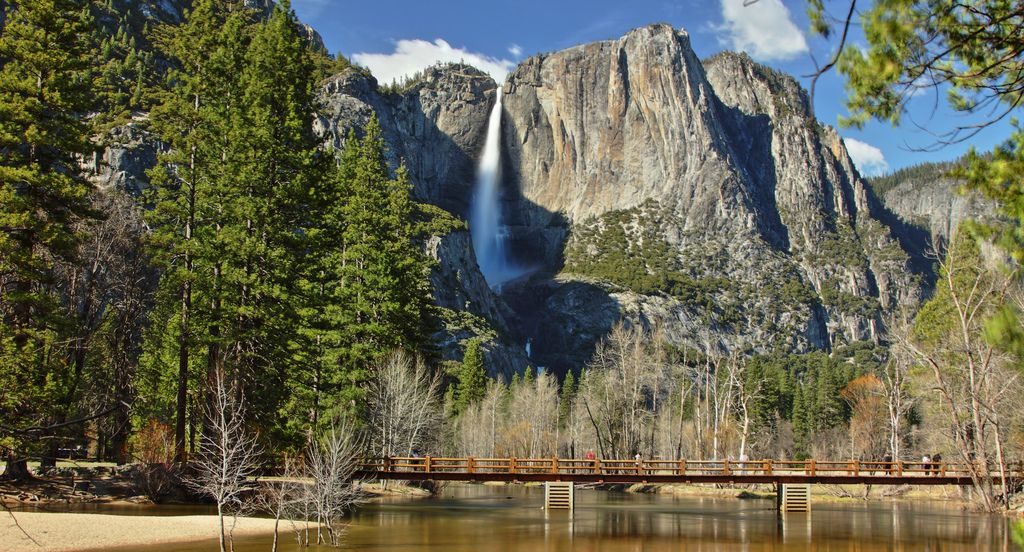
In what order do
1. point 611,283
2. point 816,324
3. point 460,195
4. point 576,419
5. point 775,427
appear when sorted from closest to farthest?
1. point 576,419
2. point 775,427
3. point 611,283
4. point 816,324
5. point 460,195

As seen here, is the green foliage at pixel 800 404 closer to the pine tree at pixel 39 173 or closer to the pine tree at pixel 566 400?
the pine tree at pixel 566 400

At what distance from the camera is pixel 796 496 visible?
38.0 meters

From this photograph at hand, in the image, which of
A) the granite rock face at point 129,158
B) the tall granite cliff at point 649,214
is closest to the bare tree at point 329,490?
the granite rock face at point 129,158

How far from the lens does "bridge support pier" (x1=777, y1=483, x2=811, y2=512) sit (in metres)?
37.2

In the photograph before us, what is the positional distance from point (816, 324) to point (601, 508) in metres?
142

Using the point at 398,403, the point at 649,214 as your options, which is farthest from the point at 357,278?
the point at 649,214

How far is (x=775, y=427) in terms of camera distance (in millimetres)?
92375

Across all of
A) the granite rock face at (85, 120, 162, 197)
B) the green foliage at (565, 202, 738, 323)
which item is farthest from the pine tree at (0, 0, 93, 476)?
the green foliage at (565, 202, 738, 323)

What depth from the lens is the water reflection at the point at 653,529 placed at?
25.1m

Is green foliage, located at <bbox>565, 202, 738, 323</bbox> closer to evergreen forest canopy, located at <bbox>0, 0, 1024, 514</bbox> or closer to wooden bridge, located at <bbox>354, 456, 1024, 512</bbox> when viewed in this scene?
evergreen forest canopy, located at <bbox>0, 0, 1024, 514</bbox>

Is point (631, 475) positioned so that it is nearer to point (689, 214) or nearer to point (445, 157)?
point (689, 214)

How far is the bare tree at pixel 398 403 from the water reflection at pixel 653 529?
13.0 ft

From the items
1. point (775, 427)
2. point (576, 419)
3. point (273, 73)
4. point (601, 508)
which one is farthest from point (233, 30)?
point (775, 427)

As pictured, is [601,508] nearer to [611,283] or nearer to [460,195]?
[611,283]
